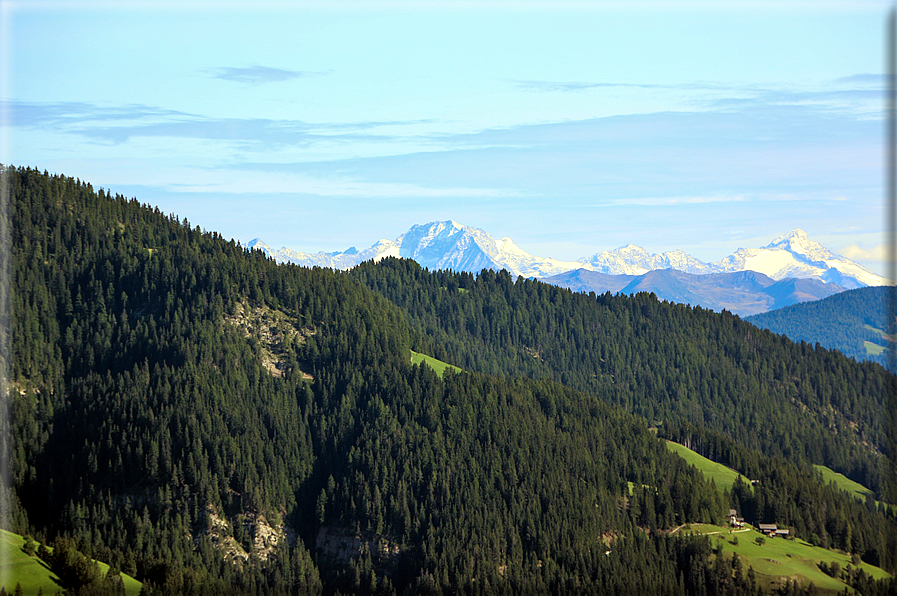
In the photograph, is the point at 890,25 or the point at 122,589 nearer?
the point at 890,25

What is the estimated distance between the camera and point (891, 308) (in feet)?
265

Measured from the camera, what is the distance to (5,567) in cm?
15038

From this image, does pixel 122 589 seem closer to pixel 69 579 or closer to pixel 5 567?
pixel 69 579

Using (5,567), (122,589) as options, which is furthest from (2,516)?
(5,567)

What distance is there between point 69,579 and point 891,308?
498 ft

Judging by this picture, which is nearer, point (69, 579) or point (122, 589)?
point (69, 579)

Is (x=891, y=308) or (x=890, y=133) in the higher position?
(x=890, y=133)

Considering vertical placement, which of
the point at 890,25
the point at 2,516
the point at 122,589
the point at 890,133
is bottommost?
the point at 122,589

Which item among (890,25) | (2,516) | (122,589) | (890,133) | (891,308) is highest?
(890,25)

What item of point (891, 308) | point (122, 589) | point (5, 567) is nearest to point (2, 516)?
point (122, 589)

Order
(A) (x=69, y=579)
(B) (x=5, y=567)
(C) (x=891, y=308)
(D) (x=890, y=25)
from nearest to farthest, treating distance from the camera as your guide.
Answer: (D) (x=890, y=25)
(C) (x=891, y=308)
(B) (x=5, y=567)
(A) (x=69, y=579)

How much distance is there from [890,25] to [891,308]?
874 inches

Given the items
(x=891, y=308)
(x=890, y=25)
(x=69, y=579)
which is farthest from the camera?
(x=69, y=579)

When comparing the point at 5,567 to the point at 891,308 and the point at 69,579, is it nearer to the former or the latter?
the point at 69,579
